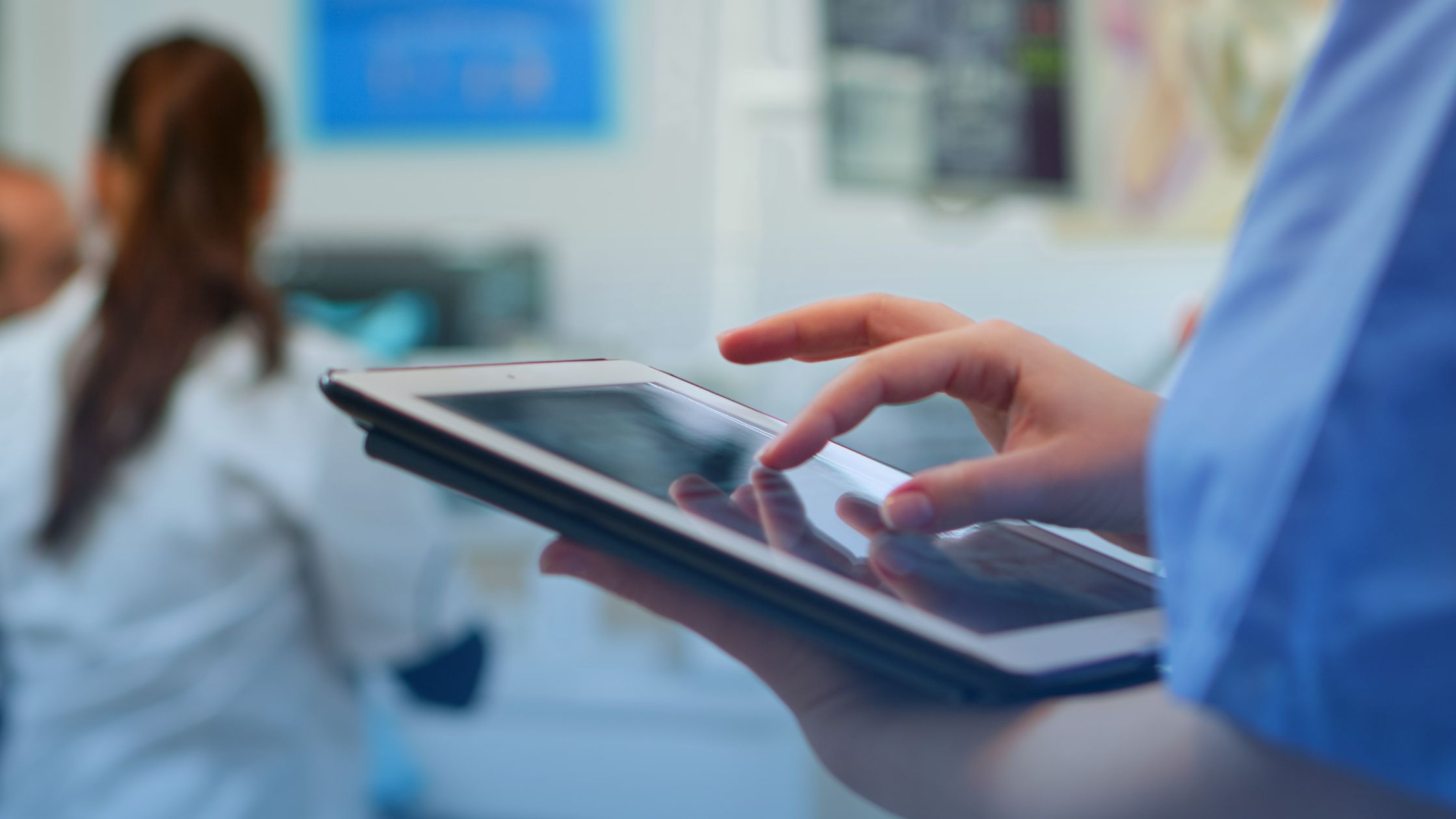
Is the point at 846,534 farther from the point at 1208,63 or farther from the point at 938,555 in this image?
the point at 1208,63

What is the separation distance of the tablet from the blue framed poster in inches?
88.4

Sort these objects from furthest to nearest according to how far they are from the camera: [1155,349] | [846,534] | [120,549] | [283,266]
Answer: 1. [283,266]
2. [1155,349]
3. [120,549]
4. [846,534]

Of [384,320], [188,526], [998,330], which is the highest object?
[998,330]

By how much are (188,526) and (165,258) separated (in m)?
0.24

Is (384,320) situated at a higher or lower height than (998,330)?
lower

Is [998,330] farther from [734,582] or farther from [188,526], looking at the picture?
[188,526]

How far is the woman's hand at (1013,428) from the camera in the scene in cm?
33

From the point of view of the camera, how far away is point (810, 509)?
0.36m

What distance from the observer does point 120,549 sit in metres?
1.04

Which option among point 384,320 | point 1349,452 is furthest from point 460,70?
point 1349,452

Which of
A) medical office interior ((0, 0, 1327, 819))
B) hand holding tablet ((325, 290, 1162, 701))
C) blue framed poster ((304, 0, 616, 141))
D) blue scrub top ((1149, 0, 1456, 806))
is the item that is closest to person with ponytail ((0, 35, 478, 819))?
medical office interior ((0, 0, 1327, 819))

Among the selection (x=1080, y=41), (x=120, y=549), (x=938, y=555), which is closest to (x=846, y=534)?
(x=938, y=555)

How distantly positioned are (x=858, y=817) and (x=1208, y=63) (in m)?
1.03

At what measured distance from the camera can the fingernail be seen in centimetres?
32
